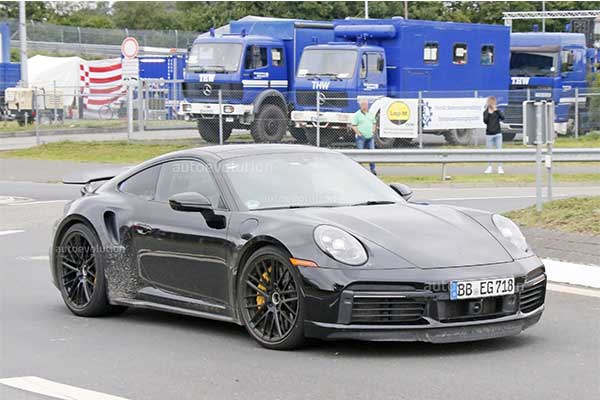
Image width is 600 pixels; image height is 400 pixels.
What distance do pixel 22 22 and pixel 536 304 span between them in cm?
3235

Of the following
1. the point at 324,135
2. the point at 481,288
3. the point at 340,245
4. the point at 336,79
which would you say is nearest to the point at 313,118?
the point at 324,135

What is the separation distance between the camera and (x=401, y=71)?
33.8 meters

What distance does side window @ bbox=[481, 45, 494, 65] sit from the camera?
3703 centimetres

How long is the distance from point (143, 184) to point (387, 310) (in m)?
2.65

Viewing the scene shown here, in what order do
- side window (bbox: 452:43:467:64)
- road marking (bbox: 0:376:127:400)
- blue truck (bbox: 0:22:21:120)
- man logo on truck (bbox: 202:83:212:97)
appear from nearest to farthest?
1. road marking (bbox: 0:376:127:400)
2. man logo on truck (bbox: 202:83:212:97)
3. side window (bbox: 452:43:467:64)
4. blue truck (bbox: 0:22:21:120)

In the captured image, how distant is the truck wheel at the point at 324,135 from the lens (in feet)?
102

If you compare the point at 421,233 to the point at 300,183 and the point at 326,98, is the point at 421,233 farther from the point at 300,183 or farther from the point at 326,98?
the point at 326,98

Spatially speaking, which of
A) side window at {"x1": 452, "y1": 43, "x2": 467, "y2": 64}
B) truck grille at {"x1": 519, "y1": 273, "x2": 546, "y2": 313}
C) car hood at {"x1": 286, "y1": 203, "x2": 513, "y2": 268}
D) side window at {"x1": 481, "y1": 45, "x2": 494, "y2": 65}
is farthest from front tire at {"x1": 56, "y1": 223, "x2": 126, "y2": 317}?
side window at {"x1": 481, "y1": 45, "x2": 494, "y2": 65}

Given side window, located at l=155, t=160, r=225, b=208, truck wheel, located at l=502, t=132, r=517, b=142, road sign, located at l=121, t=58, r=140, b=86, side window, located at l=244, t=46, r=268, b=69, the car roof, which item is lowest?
truck wheel, located at l=502, t=132, r=517, b=142

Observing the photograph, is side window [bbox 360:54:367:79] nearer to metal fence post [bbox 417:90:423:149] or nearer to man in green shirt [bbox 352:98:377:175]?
metal fence post [bbox 417:90:423:149]

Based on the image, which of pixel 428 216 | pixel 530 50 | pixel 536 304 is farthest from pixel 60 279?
pixel 530 50

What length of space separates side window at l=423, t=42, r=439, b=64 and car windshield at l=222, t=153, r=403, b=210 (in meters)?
26.2

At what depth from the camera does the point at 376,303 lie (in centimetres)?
736

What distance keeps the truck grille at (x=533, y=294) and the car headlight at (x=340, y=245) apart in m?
1.11
